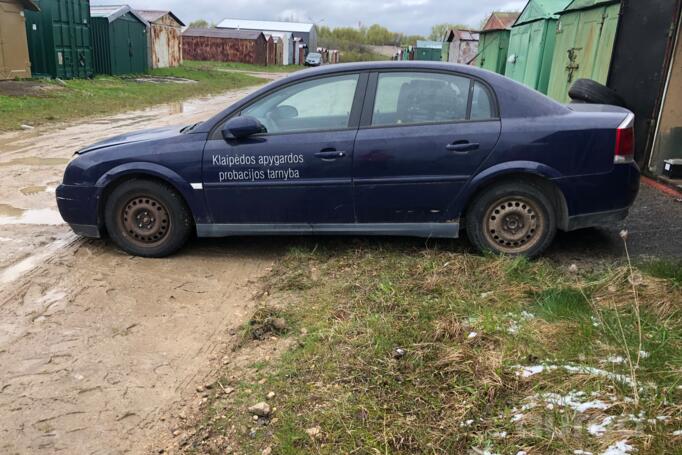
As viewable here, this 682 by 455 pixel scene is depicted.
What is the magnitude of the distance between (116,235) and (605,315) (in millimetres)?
4075

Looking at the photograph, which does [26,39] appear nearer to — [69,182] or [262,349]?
[69,182]

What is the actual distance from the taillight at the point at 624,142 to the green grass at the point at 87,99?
39.8 feet

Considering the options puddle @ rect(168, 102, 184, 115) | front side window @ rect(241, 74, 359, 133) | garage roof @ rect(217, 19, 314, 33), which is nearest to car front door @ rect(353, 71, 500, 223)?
front side window @ rect(241, 74, 359, 133)

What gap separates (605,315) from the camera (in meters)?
3.50

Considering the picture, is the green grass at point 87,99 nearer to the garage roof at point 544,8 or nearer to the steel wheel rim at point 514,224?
the steel wheel rim at point 514,224

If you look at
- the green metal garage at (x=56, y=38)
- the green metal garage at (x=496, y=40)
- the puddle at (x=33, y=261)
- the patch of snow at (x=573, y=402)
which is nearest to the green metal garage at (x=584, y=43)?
the patch of snow at (x=573, y=402)

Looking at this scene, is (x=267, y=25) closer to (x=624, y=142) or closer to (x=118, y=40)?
(x=118, y=40)

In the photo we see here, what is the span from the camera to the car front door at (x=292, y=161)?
4855 mm

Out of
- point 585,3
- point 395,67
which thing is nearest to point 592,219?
point 395,67

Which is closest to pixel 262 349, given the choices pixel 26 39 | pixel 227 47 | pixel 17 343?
pixel 17 343

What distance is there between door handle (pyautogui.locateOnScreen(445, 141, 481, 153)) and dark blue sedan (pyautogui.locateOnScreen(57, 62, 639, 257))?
1 cm

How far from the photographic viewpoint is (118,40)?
2838cm

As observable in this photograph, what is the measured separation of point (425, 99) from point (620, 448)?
3.27 m

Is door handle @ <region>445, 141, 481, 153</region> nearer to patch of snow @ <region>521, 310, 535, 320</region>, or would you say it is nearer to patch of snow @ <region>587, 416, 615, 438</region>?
patch of snow @ <region>521, 310, 535, 320</region>
